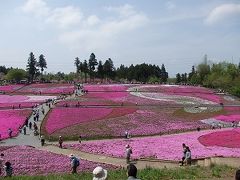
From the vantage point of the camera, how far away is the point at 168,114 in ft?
214

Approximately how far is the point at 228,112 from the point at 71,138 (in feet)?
98.9

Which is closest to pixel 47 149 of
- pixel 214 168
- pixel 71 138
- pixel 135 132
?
pixel 71 138

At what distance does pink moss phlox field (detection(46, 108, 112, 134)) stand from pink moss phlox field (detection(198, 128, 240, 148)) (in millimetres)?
16300

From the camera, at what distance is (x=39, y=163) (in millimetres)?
33312

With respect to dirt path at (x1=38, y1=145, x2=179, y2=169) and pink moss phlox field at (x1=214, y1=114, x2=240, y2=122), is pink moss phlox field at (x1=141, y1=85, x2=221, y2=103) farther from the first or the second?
dirt path at (x1=38, y1=145, x2=179, y2=169)

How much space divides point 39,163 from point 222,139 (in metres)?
19.4

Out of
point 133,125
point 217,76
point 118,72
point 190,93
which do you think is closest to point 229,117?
point 133,125

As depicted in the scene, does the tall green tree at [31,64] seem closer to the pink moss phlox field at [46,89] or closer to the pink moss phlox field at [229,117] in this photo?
the pink moss phlox field at [46,89]

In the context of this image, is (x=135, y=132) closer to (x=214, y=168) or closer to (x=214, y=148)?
(x=214, y=148)

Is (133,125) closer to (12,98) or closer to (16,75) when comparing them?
(12,98)

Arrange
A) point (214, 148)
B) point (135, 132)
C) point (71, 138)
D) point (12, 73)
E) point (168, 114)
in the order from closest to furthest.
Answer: point (214, 148)
point (71, 138)
point (135, 132)
point (168, 114)
point (12, 73)

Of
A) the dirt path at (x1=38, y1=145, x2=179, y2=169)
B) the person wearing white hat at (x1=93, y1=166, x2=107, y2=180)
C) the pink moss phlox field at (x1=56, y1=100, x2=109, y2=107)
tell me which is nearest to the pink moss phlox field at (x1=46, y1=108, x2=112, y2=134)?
the pink moss phlox field at (x1=56, y1=100, x2=109, y2=107)

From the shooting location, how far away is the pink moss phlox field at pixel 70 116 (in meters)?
54.4

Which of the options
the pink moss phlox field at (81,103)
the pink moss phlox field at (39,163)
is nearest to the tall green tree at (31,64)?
the pink moss phlox field at (81,103)
